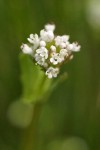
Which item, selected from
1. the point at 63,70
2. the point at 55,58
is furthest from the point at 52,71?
the point at 63,70

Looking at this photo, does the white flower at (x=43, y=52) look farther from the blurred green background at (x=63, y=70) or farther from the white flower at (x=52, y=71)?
the blurred green background at (x=63, y=70)

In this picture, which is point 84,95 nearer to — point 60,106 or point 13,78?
point 60,106

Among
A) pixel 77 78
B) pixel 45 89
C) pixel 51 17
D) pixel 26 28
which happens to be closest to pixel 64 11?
pixel 51 17

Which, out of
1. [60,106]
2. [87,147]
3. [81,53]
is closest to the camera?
[87,147]

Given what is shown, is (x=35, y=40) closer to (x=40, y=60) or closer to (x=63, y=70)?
(x=40, y=60)

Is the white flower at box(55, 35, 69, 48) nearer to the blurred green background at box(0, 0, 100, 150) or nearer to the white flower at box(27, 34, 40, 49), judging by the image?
the white flower at box(27, 34, 40, 49)

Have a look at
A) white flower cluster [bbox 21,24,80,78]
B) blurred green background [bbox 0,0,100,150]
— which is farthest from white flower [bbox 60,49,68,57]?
blurred green background [bbox 0,0,100,150]

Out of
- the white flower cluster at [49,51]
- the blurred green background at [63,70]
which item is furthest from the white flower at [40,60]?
the blurred green background at [63,70]
